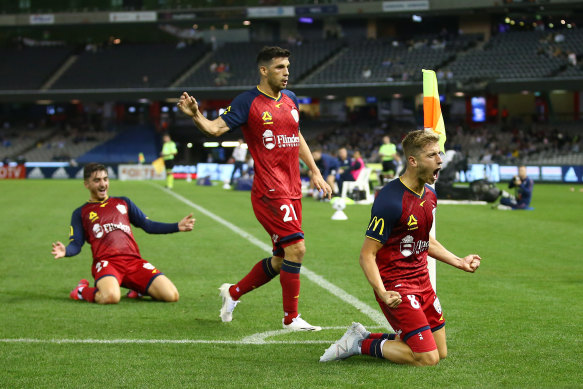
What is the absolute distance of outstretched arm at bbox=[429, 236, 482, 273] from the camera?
530 centimetres

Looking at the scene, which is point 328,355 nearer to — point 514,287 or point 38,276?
point 514,287

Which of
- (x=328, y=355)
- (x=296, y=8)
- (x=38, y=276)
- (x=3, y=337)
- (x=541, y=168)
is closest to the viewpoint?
(x=328, y=355)

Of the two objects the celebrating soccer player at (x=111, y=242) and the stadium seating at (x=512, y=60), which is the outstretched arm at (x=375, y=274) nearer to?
the celebrating soccer player at (x=111, y=242)

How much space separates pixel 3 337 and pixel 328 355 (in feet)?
8.56

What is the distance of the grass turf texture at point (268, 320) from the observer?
4.99 m

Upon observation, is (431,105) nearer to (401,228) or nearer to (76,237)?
(401,228)

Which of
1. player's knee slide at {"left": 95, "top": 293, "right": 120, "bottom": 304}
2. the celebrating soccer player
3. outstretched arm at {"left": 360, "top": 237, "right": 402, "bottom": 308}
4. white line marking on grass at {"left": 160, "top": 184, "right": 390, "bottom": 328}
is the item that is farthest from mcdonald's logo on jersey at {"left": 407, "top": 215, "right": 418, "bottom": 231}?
player's knee slide at {"left": 95, "top": 293, "right": 120, "bottom": 304}

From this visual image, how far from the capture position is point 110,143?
56438mm

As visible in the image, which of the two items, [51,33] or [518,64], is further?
[51,33]

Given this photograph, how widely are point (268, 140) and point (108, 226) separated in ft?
8.05

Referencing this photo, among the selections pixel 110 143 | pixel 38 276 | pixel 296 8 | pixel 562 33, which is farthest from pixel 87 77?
pixel 38 276

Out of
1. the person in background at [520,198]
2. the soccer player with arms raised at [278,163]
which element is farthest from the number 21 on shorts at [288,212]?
the person in background at [520,198]

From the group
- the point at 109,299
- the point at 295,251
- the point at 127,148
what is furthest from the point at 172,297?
the point at 127,148

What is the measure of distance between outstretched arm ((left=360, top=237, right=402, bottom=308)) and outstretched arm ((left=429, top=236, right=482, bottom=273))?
56 cm
